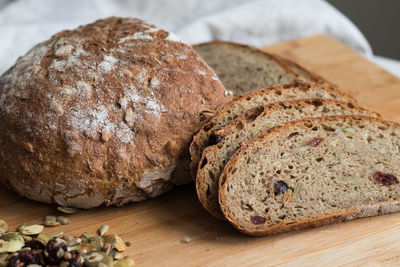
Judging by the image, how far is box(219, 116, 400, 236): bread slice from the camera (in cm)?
280

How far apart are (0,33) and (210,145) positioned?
255 centimetres

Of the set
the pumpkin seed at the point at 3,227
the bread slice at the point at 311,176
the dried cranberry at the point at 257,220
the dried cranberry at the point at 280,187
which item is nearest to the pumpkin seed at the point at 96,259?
the pumpkin seed at the point at 3,227

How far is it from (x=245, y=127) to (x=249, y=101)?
21cm

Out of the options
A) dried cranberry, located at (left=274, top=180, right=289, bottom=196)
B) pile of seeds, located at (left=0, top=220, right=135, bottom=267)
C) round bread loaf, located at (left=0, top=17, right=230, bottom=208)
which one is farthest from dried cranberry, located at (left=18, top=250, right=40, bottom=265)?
dried cranberry, located at (left=274, top=180, right=289, bottom=196)

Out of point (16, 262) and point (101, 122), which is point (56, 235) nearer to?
point (16, 262)

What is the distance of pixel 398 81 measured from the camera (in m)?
4.29

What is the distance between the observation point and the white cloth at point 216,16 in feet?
17.5

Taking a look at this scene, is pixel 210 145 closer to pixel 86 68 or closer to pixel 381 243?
pixel 86 68

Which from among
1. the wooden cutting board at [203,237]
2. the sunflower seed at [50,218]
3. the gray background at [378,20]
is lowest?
the wooden cutting board at [203,237]

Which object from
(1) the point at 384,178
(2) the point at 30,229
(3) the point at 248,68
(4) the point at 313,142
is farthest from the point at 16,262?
A: (3) the point at 248,68

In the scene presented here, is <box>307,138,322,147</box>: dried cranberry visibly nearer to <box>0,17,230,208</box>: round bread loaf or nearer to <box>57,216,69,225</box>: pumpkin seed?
<box>0,17,230,208</box>: round bread loaf

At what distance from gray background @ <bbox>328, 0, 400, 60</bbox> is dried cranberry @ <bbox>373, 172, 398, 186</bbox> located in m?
4.44

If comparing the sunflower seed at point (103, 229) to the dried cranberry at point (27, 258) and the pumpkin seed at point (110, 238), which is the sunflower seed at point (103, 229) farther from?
the dried cranberry at point (27, 258)

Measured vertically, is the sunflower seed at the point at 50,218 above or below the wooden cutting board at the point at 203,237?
above
